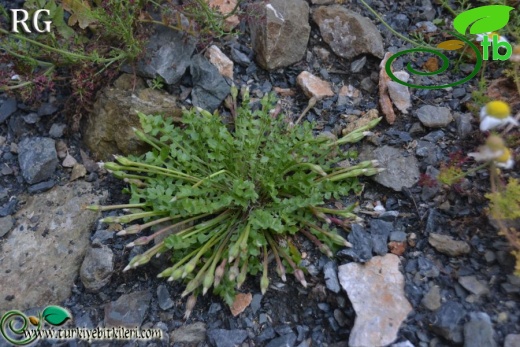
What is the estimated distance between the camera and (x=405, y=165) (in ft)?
9.83

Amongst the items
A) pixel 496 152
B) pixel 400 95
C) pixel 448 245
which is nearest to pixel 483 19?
pixel 400 95

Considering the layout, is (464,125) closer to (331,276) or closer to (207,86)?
(331,276)

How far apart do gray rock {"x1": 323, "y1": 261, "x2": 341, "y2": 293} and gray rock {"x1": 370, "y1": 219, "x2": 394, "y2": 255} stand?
23cm

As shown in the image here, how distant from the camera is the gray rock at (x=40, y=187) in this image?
321 centimetres

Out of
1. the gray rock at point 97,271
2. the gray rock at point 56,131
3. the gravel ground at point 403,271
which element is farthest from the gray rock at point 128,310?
the gray rock at point 56,131

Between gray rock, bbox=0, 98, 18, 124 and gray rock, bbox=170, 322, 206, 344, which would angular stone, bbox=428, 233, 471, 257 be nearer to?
gray rock, bbox=170, 322, 206, 344

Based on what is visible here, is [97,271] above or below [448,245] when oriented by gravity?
below

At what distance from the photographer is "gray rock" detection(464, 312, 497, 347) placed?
2.24m

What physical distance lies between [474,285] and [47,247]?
2.31 m

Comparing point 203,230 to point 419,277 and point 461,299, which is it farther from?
point 461,299

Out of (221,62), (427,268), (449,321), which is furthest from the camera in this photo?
(221,62)

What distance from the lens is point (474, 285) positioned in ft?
8.06

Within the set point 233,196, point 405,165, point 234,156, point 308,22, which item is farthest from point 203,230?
point 308,22

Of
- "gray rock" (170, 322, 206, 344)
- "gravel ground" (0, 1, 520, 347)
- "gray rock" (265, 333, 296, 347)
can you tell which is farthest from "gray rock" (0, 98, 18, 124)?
"gray rock" (265, 333, 296, 347)
